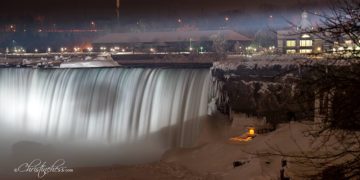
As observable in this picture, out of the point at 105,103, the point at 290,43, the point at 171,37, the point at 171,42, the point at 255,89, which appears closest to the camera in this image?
the point at 255,89

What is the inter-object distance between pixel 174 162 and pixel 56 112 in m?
11.9

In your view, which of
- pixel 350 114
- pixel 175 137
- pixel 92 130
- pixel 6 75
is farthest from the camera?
pixel 6 75

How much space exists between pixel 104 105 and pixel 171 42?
98.0 feet

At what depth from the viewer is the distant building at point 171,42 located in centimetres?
5444

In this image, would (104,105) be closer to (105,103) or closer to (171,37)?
(105,103)

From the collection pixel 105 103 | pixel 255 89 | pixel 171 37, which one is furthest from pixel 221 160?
pixel 171 37

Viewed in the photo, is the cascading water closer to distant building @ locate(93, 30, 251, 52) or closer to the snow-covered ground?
the snow-covered ground

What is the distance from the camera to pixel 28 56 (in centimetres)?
4591

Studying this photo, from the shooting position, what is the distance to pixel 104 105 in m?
28.3

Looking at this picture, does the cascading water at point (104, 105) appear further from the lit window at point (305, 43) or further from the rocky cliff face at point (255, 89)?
the lit window at point (305, 43)

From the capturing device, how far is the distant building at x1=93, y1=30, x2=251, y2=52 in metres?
54.4

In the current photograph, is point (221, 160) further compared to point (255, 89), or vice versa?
point (255, 89)

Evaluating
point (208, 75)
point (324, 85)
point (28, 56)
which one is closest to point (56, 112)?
point (208, 75)

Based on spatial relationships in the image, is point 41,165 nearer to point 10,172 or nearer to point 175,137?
point 10,172
